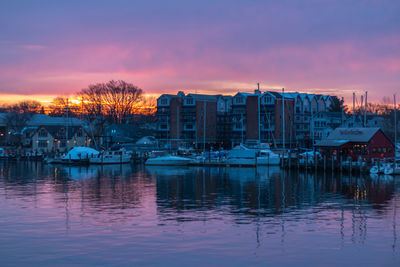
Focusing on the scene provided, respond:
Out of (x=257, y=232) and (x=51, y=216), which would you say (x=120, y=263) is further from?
(x=51, y=216)

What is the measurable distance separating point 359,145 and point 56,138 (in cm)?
7623

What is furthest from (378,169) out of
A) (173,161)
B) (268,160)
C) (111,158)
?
(111,158)

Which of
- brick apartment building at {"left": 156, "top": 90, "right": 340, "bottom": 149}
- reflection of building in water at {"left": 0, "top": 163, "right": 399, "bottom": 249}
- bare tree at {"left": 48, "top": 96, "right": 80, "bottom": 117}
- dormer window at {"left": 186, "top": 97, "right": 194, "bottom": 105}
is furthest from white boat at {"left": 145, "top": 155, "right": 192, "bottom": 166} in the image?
bare tree at {"left": 48, "top": 96, "right": 80, "bottom": 117}

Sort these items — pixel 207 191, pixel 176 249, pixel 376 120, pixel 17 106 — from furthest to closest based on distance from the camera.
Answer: pixel 17 106 → pixel 376 120 → pixel 207 191 → pixel 176 249

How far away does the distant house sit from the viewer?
416ft

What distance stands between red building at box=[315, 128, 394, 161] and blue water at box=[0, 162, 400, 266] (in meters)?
20.8

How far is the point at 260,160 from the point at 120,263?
66.0 meters

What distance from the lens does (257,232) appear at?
98.3 feet

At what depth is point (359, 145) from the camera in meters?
77.8

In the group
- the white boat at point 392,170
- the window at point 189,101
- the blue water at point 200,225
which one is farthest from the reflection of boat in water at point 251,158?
the window at point 189,101

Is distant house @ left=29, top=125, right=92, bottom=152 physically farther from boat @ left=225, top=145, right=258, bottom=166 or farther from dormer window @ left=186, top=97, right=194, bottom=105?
boat @ left=225, top=145, right=258, bottom=166

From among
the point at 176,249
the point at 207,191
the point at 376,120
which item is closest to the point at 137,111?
the point at 376,120

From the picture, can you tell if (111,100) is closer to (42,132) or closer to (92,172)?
(42,132)

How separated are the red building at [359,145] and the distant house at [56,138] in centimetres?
6806
